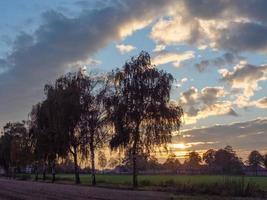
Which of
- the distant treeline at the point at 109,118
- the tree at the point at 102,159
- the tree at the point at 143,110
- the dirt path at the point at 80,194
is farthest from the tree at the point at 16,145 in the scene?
the dirt path at the point at 80,194

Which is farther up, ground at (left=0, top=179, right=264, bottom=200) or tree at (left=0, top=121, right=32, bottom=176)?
tree at (left=0, top=121, right=32, bottom=176)

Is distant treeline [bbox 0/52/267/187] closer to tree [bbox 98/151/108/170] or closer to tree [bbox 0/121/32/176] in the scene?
tree [bbox 98/151/108/170]

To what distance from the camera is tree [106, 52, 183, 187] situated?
51656 mm

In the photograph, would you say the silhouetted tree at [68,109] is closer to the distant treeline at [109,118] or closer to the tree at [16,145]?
the distant treeline at [109,118]

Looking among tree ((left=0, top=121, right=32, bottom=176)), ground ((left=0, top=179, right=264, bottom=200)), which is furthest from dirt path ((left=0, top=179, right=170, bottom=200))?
tree ((left=0, top=121, right=32, bottom=176))

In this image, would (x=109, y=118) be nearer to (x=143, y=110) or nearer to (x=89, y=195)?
(x=143, y=110)

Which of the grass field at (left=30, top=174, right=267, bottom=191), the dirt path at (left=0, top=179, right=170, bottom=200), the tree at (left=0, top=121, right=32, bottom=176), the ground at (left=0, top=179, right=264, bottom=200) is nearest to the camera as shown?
the ground at (left=0, top=179, right=264, bottom=200)

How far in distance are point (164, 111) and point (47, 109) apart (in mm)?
21488

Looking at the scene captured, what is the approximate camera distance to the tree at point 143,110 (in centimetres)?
5166

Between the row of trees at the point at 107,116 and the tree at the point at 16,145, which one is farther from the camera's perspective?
the tree at the point at 16,145

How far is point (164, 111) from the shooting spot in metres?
51.2

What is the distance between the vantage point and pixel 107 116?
55.4m

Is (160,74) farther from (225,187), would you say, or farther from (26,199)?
(26,199)

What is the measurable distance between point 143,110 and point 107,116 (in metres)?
→ 5.19
